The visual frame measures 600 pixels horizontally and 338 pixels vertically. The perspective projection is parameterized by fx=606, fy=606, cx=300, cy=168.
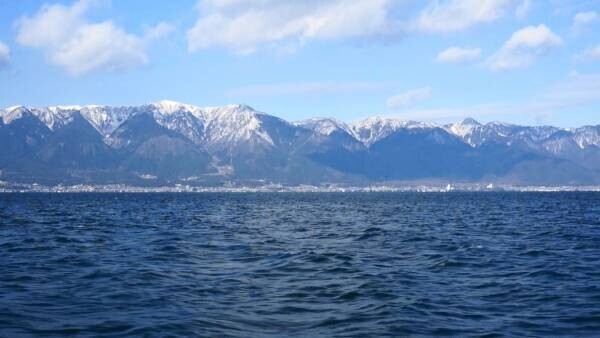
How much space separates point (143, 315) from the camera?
1778 cm

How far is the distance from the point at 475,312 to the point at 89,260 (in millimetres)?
19374

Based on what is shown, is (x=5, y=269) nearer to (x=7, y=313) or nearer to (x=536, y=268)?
(x=7, y=313)

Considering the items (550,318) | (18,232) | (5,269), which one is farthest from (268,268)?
(18,232)

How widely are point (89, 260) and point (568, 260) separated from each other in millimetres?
23523

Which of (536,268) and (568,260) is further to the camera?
(568,260)

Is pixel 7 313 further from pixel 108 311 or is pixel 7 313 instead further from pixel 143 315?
pixel 143 315

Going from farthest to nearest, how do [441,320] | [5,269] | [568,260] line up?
[568,260], [5,269], [441,320]

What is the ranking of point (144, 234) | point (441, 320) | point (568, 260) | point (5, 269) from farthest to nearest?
point (144, 234)
point (568, 260)
point (5, 269)
point (441, 320)

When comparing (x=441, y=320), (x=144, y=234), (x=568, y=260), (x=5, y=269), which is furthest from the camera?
(x=144, y=234)

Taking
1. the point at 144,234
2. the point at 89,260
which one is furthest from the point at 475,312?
the point at 144,234

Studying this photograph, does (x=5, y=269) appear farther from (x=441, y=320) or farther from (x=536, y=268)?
(x=536, y=268)

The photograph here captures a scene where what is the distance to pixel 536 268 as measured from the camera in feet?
89.0

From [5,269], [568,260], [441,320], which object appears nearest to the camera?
[441,320]

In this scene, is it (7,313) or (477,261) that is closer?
(7,313)
